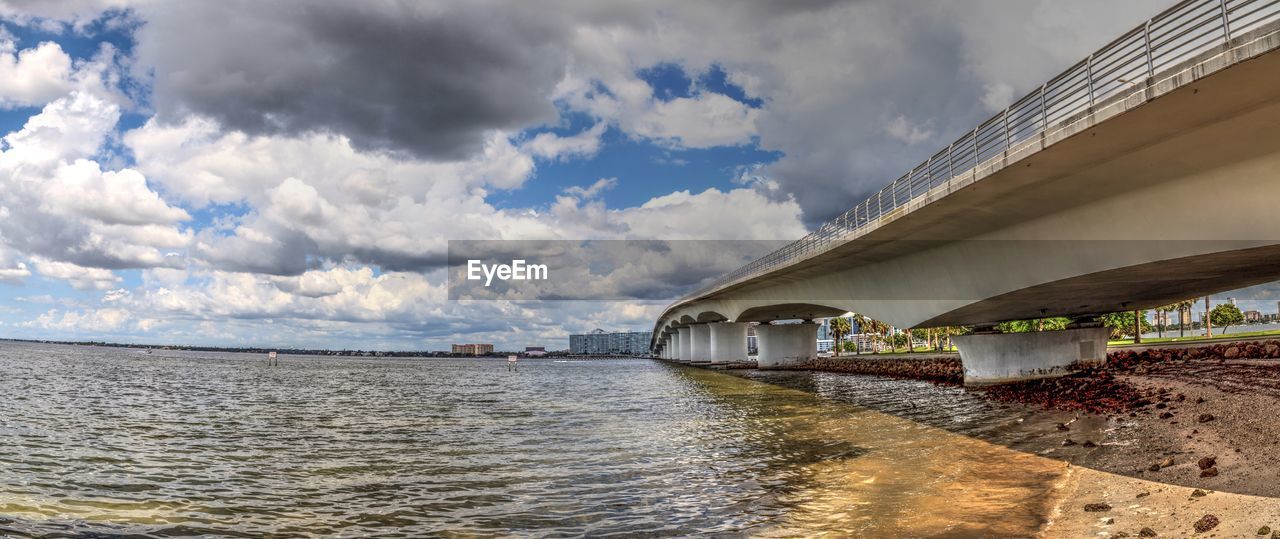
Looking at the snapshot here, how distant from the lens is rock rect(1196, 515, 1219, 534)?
311 inches

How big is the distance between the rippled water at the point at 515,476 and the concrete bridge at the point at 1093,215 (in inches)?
235

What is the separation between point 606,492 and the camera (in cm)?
1255

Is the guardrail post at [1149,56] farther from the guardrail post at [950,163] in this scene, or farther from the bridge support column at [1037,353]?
the bridge support column at [1037,353]

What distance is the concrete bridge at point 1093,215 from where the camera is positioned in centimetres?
1226

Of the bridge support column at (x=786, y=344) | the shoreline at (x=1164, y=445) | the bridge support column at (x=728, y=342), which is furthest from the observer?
the bridge support column at (x=728, y=342)

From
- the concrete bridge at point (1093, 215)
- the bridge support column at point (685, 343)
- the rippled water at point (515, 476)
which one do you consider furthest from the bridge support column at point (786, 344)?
the bridge support column at point (685, 343)

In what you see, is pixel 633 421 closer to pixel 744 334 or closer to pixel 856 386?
pixel 856 386

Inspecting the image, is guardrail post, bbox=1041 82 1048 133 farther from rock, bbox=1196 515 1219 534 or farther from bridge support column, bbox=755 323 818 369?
bridge support column, bbox=755 323 818 369

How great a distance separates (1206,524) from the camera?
7.95m

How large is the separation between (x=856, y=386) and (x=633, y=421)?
65.7 feet

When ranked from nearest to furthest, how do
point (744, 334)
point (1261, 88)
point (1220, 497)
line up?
1. point (1220, 497)
2. point (1261, 88)
3. point (744, 334)

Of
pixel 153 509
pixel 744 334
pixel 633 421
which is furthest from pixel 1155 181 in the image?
pixel 744 334

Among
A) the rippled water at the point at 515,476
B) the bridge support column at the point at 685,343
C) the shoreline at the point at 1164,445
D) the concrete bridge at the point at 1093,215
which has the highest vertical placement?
the concrete bridge at the point at 1093,215

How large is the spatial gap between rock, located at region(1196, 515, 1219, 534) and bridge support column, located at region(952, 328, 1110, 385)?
932 inches
